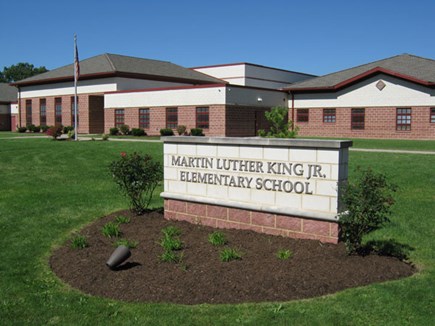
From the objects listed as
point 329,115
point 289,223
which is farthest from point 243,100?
point 289,223

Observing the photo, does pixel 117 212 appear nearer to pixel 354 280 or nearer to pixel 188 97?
pixel 354 280

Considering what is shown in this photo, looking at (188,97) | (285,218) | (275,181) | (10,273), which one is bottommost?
(10,273)

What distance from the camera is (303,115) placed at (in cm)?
4353

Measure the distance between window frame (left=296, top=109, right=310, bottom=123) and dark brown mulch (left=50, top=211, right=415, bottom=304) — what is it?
36424 mm

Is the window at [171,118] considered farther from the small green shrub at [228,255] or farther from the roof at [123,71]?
the small green shrub at [228,255]

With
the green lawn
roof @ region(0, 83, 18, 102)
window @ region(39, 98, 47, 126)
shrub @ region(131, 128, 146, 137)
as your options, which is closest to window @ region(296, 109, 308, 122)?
shrub @ region(131, 128, 146, 137)

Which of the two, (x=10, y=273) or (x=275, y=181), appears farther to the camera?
(x=275, y=181)

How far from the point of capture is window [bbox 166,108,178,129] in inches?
1590

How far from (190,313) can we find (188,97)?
34.8m

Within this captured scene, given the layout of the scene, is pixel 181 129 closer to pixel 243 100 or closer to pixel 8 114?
pixel 243 100

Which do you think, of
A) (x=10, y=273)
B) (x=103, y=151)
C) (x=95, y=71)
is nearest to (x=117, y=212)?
(x=10, y=273)

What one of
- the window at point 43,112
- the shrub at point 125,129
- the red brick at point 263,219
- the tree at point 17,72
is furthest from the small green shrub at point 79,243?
the tree at point 17,72

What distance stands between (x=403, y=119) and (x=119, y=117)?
77.3 ft

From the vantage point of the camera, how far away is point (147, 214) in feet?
32.3
